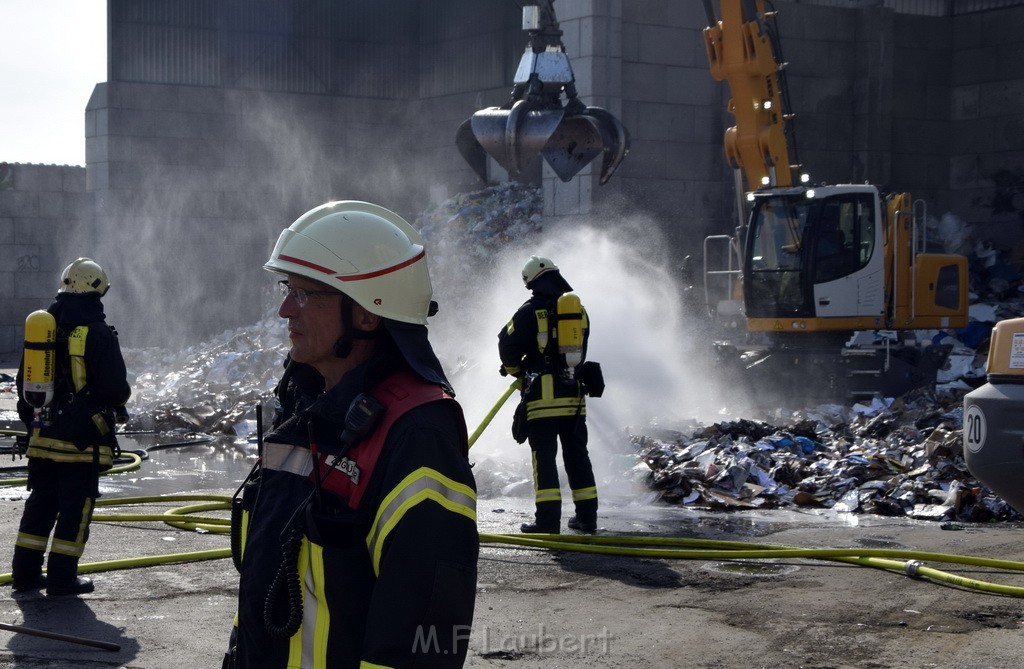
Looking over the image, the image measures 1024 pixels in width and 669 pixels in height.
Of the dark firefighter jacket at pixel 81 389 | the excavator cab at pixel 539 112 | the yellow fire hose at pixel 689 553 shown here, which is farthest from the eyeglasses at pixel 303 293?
the excavator cab at pixel 539 112

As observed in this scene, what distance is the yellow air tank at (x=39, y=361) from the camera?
6422mm

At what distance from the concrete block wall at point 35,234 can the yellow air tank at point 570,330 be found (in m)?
17.4

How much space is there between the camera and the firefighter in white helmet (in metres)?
2.13

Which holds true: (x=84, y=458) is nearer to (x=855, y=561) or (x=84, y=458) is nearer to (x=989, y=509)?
(x=855, y=561)

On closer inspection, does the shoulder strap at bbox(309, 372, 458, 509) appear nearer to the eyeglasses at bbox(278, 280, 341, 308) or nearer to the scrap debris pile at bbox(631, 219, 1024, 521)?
the eyeglasses at bbox(278, 280, 341, 308)

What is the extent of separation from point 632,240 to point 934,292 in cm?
491

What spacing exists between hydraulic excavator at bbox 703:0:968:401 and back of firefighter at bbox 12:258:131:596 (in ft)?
34.9

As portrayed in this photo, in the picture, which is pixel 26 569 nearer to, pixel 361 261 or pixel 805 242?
pixel 361 261

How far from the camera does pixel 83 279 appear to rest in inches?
261

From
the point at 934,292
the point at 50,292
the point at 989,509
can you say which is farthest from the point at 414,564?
the point at 50,292

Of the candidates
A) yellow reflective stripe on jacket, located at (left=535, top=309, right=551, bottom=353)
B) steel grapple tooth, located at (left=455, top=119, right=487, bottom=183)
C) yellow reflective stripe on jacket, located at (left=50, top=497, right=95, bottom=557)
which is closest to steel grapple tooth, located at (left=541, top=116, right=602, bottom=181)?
steel grapple tooth, located at (left=455, top=119, right=487, bottom=183)

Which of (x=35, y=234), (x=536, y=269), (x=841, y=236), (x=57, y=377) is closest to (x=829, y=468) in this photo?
(x=536, y=269)

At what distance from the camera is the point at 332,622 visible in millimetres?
2240

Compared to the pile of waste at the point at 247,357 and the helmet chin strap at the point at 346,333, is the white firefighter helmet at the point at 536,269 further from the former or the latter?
the pile of waste at the point at 247,357
